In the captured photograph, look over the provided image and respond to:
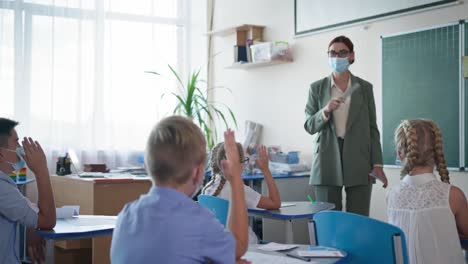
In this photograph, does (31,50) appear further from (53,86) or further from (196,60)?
(196,60)

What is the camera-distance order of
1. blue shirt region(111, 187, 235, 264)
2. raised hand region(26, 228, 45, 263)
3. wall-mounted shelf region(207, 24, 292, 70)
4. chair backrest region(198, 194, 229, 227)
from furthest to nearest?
wall-mounted shelf region(207, 24, 292, 70)
chair backrest region(198, 194, 229, 227)
raised hand region(26, 228, 45, 263)
blue shirt region(111, 187, 235, 264)

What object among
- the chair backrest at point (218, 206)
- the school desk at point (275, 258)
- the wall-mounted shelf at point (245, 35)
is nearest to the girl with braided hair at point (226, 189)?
the chair backrest at point (218, 206)

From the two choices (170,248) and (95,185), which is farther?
(95,185)

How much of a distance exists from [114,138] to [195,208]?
201 inches

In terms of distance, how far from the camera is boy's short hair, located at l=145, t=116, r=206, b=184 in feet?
4.91

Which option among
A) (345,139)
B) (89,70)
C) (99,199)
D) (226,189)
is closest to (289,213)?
(226,189)

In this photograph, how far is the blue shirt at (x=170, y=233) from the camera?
1.45 m

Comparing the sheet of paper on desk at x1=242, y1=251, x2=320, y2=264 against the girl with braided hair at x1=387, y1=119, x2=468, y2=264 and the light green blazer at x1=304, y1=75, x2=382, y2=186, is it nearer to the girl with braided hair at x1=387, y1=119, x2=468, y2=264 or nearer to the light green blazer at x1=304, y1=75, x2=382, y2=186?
the girl with braided hair at x1=387, y1=119, x2=468, y2=264

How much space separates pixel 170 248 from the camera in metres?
1.45

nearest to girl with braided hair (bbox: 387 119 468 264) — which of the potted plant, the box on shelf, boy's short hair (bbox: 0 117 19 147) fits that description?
boy's short hair (bbox: 0 117 19 147)

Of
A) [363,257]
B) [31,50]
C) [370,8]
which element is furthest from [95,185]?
[363,257]

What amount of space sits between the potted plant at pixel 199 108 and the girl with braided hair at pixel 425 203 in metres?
3.87

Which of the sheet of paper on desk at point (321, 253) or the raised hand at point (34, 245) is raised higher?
the sheet of paper on desk at point (321, 253)

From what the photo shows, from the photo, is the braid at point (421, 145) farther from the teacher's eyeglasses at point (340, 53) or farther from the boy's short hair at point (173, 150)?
the teacher's eyeglasses at point (340, 53)
